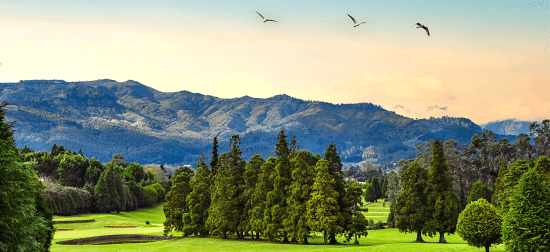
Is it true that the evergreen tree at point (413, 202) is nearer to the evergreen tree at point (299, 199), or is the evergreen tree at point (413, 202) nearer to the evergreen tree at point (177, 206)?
the evergreen tree at point (299, 199)

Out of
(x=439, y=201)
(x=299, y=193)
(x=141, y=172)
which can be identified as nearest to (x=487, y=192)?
(x=439, y=201)

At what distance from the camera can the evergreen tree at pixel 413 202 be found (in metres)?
56.4

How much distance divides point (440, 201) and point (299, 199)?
710 inches

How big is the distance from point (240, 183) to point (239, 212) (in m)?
4.07

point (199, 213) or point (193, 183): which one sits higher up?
point (193, 183)

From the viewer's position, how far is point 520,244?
1289 inches

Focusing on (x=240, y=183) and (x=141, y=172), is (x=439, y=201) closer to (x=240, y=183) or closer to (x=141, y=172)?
(x=240, y=183)

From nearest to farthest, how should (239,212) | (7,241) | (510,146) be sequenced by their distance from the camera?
(7,241) → (239,212) → (510,146)

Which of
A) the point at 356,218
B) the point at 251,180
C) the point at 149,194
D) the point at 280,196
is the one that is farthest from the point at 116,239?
the point at 149,194

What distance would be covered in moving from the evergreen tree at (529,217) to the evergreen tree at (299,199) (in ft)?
78.2

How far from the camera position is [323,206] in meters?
51.0

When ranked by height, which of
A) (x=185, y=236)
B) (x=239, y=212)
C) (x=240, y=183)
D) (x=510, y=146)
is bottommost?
(x=185, y=236)

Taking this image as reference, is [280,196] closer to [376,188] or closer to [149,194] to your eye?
[149,194]

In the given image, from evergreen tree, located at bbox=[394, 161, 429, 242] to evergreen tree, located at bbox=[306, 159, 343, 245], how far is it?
1060cm
